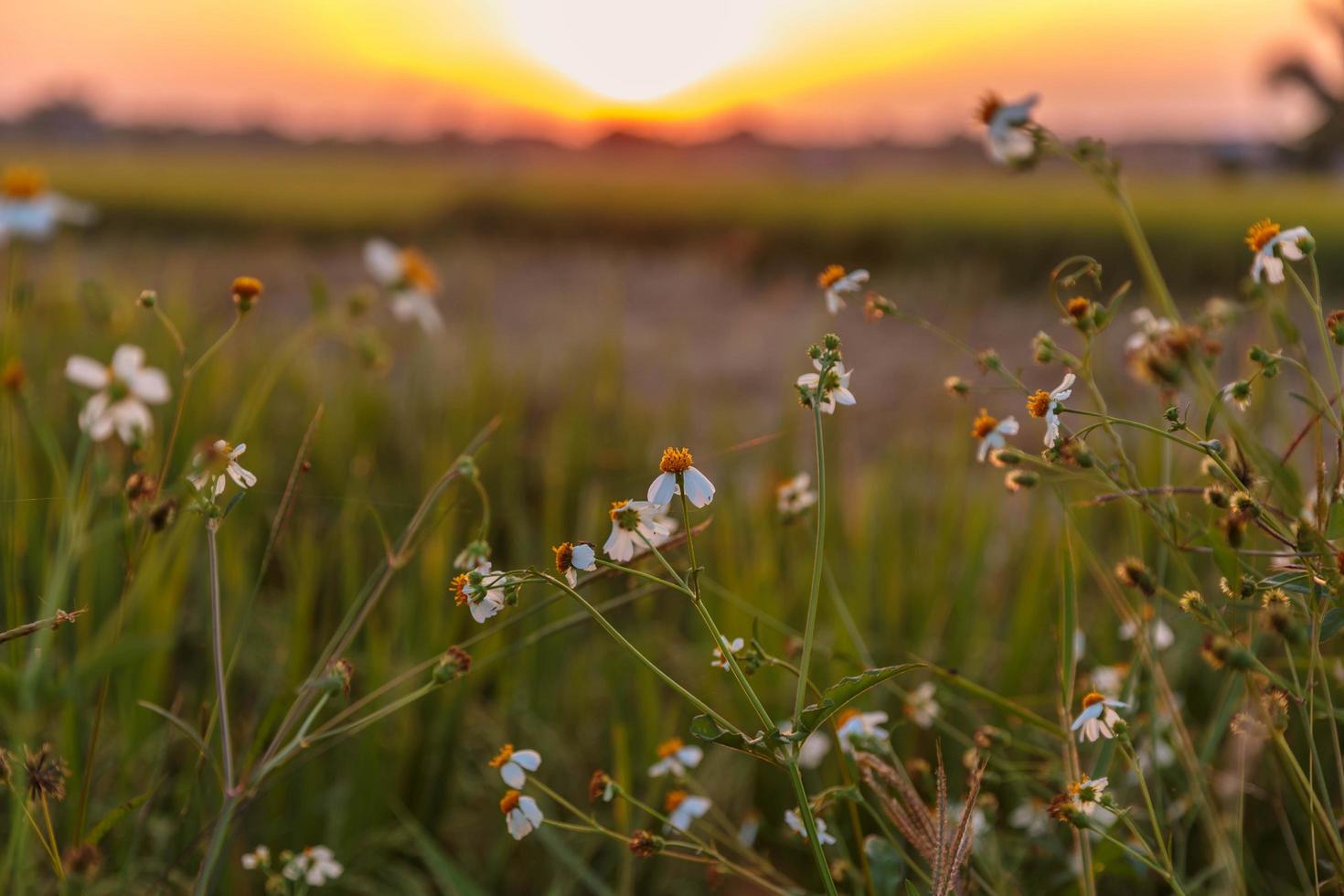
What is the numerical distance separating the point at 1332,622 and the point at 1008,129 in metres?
0.41

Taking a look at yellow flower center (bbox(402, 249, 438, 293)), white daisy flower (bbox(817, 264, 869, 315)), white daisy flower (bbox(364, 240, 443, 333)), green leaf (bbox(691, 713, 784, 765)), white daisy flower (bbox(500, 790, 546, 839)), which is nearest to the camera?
green leaf (bbox(691, 713, 784, 765))

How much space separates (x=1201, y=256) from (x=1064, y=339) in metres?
1.74

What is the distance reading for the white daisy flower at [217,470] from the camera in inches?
19.1

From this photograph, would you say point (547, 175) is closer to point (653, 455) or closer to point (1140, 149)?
point (653, 455)

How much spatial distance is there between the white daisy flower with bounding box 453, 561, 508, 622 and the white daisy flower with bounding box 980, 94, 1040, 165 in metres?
0.51

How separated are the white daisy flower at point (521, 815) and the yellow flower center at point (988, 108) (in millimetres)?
572

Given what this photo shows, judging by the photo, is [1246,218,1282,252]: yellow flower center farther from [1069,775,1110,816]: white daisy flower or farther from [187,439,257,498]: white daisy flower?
[187,439,257,498]: white daisy flower

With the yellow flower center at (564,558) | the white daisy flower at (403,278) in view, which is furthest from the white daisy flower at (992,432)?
the white daisy flower at (403,278)

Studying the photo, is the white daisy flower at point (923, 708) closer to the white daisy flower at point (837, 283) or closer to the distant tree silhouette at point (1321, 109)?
the white daisy flower at point (837, 283)

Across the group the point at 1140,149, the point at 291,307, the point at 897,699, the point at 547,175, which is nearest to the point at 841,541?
the point at 897,699

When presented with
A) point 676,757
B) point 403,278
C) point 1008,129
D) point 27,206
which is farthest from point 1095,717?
point 27,206

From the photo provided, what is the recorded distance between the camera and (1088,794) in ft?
1.68

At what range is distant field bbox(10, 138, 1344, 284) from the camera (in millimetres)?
5180

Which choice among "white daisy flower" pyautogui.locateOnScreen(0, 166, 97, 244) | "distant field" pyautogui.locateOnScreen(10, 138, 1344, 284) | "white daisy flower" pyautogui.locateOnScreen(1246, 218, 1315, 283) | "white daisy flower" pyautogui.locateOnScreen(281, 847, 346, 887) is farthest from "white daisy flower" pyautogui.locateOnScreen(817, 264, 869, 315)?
"distant field" pyautogui.locateOnScreen(10, 138, 1344, 284)
